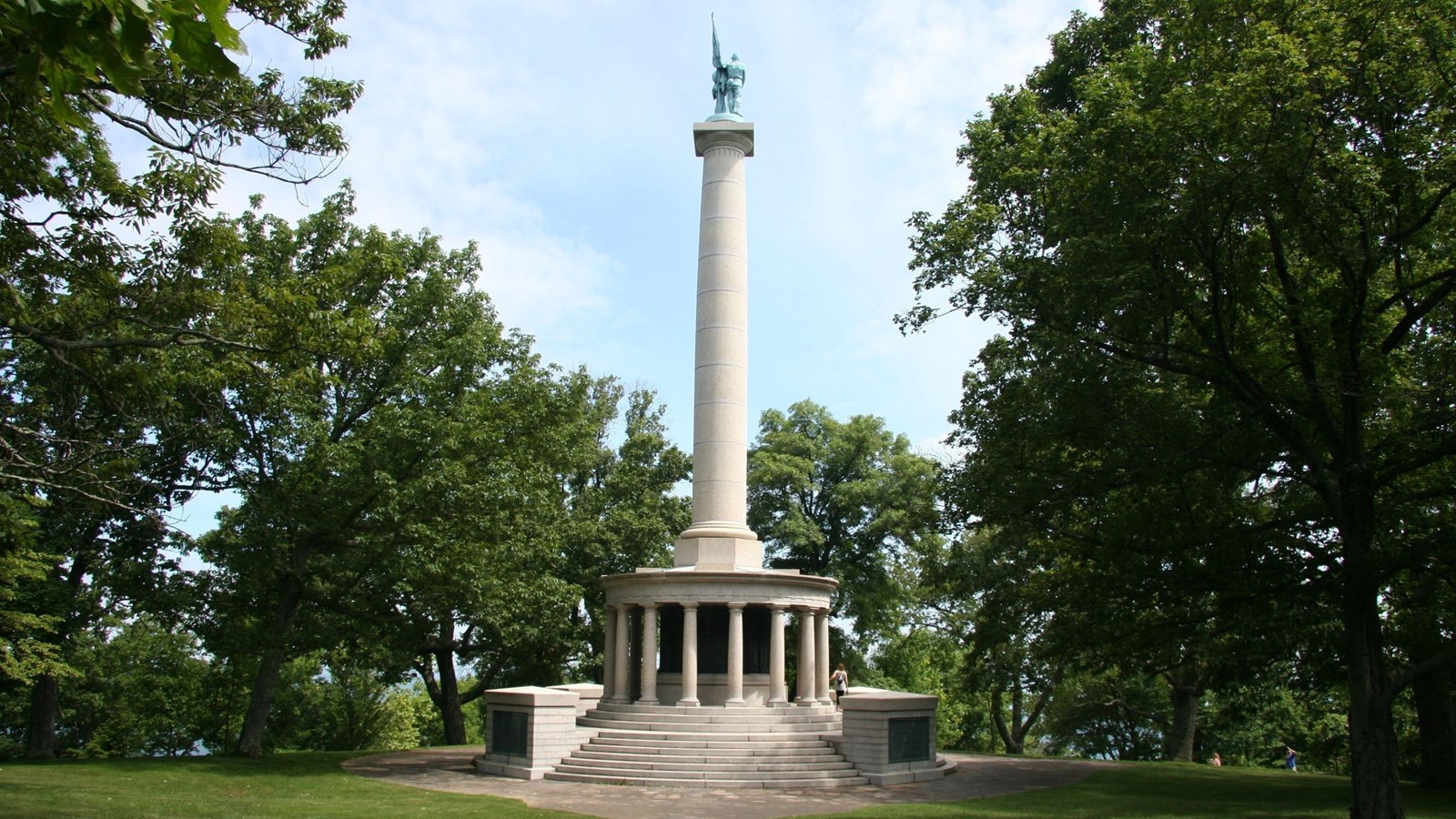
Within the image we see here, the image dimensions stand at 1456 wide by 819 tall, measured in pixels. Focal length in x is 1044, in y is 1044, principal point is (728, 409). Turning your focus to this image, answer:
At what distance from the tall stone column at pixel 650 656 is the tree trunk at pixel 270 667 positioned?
928 centimetres

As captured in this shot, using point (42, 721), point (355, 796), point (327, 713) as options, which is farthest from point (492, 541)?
point (327, 713)

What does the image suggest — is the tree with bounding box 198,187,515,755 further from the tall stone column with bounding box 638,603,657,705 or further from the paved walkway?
the tall stone column with bounding box 638,603,657,705

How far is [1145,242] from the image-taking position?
15.8 metres

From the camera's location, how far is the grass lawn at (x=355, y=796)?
16.8 metres

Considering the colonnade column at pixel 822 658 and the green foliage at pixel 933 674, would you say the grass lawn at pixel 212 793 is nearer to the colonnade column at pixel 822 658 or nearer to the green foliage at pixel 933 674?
the colonnade column at pixel 822 658

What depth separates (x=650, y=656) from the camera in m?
25.7

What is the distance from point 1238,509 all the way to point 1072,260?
6263mm

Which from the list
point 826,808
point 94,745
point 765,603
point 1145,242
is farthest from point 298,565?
point 1145,242

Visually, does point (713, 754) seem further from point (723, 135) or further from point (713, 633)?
point (723, 135)

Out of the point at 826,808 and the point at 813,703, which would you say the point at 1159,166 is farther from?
the point at 813,703

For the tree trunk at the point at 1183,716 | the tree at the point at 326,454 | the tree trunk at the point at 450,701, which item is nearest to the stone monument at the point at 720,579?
the tree at the point at 326,454

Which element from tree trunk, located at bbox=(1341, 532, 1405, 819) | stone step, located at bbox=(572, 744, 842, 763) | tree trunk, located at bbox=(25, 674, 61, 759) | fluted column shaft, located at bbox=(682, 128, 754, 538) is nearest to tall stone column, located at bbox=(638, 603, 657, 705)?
stone step, located at bbox=(572, 744, 842, 763)

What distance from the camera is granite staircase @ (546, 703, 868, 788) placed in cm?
2175

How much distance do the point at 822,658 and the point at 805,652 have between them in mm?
1231
